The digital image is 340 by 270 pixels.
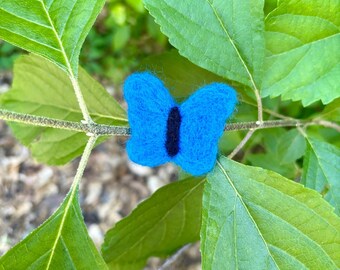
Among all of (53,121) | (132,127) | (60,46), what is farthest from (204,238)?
(60,46)

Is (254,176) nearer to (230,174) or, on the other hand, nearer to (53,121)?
(230,174)

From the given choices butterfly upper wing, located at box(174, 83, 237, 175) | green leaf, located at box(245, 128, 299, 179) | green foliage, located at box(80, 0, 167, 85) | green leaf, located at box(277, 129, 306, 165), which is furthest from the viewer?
green foliage, located at box(80, 0, 167, 85)

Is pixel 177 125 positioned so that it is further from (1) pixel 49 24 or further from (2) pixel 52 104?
(2) pixel 52 104

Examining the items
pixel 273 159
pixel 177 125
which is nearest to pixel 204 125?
pixel 177 125

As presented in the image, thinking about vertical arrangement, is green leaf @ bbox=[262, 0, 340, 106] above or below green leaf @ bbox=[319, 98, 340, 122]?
above

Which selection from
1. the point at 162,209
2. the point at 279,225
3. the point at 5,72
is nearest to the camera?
the point at 279,225

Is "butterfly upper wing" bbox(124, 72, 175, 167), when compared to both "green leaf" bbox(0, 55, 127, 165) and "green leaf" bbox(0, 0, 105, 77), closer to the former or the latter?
"green leaf" bbox(0, 0, 105, 77)

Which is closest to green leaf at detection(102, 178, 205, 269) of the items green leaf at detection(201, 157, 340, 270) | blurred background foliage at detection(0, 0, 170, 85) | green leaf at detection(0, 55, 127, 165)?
green leaf at detection(0, 55, 127, 165)
